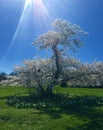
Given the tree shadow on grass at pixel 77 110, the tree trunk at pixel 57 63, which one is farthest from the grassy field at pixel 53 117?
the tree trunk at pixel 57 63

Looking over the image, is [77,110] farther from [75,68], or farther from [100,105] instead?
[75,68]

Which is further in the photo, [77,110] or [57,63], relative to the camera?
[57,63]

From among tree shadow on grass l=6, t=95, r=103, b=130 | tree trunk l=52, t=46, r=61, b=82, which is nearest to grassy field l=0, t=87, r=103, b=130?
tree shadow on grass l=6, t=95, r=103, b=130

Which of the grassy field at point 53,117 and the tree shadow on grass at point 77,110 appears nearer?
the grassy field at point 53,117

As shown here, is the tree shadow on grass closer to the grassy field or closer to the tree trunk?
the grassy field

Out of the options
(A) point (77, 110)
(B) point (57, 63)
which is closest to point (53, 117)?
(A) point (77, 110)

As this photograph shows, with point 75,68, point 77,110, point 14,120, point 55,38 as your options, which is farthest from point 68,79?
point 14,120

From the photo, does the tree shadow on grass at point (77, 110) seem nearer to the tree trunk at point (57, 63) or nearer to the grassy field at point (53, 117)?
the grassy field at point (53, 117)

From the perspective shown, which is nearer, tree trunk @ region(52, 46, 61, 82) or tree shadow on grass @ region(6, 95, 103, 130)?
tree shadow on grass @ region(6, 95, 103, 130)

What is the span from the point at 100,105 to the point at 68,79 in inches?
428

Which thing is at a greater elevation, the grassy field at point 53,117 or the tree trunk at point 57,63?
the tree trunk at point 57,63

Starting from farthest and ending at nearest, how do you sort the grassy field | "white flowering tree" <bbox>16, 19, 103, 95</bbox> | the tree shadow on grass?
"white flowering tree" <bbox>16, 19, 103, 95</bbox>
the tree shadow on grass
the grassy field

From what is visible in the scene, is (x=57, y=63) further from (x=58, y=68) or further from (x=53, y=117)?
(x=53, y=117)

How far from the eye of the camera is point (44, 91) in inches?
1624
